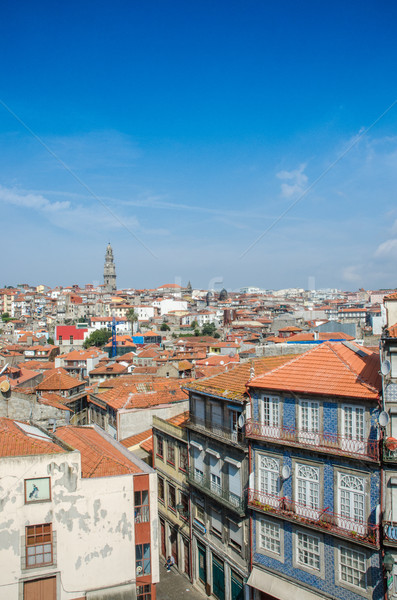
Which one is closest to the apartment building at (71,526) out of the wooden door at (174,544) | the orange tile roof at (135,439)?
the wooden door at (174,544)

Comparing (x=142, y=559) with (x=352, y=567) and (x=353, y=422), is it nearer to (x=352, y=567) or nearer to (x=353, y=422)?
(x=352, y=567)

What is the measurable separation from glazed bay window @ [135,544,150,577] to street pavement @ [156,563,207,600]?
16.5ft

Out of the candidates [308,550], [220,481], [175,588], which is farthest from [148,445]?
[308,550]

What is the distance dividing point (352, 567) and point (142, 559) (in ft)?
19.9

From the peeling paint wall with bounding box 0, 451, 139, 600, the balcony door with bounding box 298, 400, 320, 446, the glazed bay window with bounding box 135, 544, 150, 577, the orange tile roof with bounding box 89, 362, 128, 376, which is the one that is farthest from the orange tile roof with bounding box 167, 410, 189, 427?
the orange tile roof with bounding box 89, 362, 128, 376

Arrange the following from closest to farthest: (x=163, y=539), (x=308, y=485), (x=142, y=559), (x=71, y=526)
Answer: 1. (x=71, y=526)
2. (x=308, y=485)
3. (x=142, y=559)
4. (x=163, y=539)

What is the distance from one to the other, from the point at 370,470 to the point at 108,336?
99.4 m

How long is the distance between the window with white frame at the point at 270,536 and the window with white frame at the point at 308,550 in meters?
0.75

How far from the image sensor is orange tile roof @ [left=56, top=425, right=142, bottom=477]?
14.3 meters

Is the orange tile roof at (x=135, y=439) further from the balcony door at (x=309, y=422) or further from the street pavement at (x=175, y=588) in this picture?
the balcony door at (x=309, y=422)

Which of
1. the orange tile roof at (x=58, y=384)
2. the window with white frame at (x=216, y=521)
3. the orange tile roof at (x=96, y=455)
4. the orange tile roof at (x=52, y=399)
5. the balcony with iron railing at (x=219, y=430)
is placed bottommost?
the window with white frame at (x=216, y=521)

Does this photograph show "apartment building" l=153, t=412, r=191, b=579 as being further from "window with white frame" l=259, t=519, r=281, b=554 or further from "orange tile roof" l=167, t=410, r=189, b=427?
"window with white frame" l=259, t=519, r=281, b=554

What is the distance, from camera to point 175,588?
19031mm

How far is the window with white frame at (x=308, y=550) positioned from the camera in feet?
44.7
